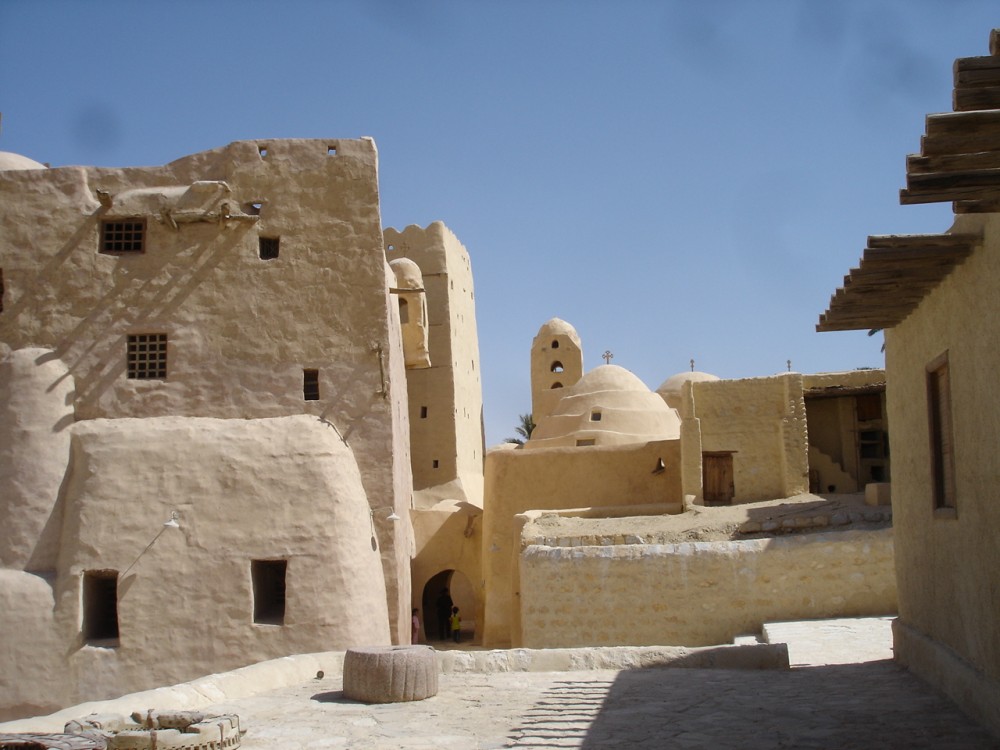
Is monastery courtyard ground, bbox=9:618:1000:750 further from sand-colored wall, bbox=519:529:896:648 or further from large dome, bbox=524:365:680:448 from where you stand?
large dome, bbox=524:365:680:448

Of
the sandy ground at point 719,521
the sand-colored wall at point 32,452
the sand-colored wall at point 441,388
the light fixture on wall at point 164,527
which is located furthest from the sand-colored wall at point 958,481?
the sand-colored wall at point 441,388

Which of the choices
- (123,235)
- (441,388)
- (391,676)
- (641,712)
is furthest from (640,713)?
(441,388)

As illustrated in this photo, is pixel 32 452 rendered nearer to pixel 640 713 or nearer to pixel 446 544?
pixel 446 544

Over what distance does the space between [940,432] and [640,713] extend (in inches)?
133

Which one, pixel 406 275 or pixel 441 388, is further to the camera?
pixel 441 388

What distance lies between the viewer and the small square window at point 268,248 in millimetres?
16719

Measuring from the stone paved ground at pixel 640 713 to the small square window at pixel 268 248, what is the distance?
8.24 metres

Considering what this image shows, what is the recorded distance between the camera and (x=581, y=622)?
14.5 m

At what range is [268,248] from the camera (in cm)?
1677

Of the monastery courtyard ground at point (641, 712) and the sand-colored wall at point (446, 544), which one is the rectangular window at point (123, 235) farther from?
the monastery courtyard ground at point (641, 712)

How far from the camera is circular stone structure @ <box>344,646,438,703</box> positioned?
9086mm

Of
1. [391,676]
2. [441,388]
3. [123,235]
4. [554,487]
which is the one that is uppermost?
[123,235]

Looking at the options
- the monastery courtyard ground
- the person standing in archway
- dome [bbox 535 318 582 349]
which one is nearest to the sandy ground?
the monastery courtyard ground

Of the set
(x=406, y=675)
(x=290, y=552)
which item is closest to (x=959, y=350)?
(x=406, y=675)
